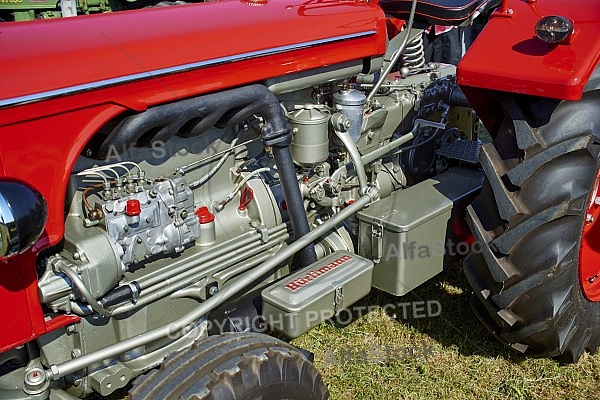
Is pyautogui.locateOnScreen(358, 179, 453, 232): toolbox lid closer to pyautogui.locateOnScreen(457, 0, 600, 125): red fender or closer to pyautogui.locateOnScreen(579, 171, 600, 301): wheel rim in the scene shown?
pyautogui.locateOnScreen(457, 0, 600, 125): red fender

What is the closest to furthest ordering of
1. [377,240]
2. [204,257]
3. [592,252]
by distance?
[204,257], [377,240], [592,252]

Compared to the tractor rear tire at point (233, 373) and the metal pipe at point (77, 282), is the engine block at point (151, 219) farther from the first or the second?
the tractor rear tire at point (233, 373)

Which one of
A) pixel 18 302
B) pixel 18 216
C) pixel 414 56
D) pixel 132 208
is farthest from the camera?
pixel 414 56

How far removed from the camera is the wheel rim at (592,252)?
290cm

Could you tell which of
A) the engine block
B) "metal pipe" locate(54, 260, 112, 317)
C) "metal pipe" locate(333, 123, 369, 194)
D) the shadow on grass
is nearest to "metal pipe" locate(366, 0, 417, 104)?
"metal pipe" locate(333, 123, 369, 194)

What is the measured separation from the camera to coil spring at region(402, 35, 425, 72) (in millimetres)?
3429

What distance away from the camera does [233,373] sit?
6.56 feet

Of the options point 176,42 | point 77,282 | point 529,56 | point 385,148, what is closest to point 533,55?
point 529,56

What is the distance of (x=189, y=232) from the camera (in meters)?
2.33

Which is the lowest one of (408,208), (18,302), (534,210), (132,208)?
(408,208)

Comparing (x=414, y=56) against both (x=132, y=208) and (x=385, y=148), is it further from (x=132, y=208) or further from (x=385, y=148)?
(x=132, y=208)

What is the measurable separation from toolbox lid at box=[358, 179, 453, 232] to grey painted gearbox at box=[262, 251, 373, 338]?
0.21 metres

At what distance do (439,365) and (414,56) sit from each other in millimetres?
1540

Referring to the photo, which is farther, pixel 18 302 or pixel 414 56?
pixel 414 56
